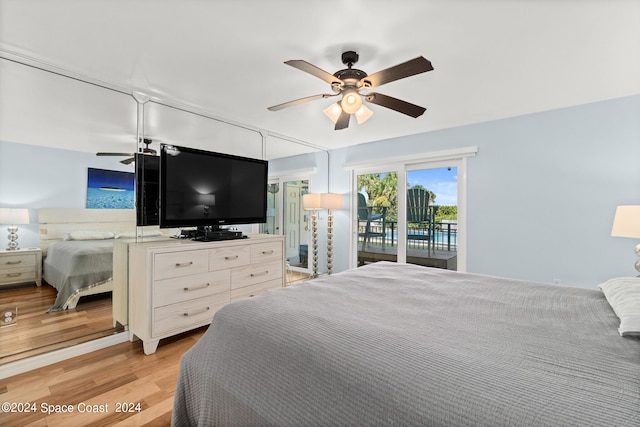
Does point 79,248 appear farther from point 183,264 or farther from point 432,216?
point 432,216

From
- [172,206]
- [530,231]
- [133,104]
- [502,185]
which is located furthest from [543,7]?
[133,104]

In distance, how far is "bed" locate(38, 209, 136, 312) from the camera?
2244 mm

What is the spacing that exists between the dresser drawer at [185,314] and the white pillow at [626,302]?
261 centimetres

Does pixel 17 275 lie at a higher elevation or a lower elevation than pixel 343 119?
lower

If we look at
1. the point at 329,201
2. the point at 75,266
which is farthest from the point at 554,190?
the point at 75,266

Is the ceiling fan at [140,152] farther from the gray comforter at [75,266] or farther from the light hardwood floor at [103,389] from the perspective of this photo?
the light hardwood floor at [103,389]

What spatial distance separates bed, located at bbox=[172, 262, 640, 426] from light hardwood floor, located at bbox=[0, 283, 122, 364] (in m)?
1.64

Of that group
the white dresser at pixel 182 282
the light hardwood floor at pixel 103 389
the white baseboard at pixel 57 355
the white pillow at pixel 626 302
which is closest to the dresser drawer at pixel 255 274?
the white dresser at pixel 182 282

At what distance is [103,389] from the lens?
178 cm

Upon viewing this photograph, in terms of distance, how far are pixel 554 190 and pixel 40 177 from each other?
4.72 metres

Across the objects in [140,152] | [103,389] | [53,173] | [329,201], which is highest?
[140,152]

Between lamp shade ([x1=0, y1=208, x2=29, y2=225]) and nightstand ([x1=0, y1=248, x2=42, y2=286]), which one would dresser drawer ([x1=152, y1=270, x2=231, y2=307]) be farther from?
lamp shade ([x1=0, y1=208, x2=29, y2=225])

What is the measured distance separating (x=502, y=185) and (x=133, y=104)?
12.9 ft

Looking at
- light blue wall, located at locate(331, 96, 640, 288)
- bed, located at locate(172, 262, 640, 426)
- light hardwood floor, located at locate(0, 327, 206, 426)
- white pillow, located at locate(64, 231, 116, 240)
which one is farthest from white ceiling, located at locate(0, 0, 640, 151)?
light hardwood floor, located at locate(0, 327, 206, 426)
